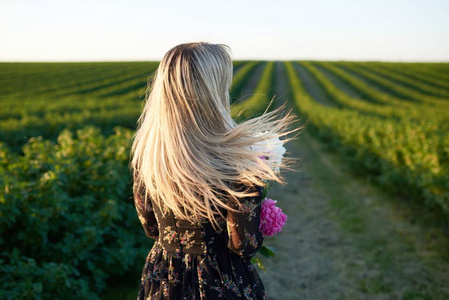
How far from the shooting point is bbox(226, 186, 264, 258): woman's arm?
4.86ft

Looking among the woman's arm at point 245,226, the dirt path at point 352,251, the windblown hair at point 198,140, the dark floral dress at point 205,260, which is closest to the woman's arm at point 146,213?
the dark floral dress at point 205,260

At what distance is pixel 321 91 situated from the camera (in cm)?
4241

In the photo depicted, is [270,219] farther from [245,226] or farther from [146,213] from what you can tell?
[146,213]

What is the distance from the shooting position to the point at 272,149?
175 cm

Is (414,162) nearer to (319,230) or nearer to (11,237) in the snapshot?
(319,230)

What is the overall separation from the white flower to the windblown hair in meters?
0.10

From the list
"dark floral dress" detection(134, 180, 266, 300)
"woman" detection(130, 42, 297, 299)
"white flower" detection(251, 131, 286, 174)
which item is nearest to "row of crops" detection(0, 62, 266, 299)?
"white flower" detection(251, 131, 286, 174)

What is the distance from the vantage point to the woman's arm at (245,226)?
4.86ft

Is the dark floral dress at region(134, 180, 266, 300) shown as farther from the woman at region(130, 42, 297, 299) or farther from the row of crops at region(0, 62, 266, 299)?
the row of crops at region(0, 62, 266, 299)

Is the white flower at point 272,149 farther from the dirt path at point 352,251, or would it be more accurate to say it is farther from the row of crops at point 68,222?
the dirt path at point 352,251

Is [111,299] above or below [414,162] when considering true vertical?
below

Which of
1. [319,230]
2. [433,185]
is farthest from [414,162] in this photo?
[319,230]

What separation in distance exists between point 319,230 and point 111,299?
3468 millimetres

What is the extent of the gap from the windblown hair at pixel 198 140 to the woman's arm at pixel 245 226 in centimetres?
4
